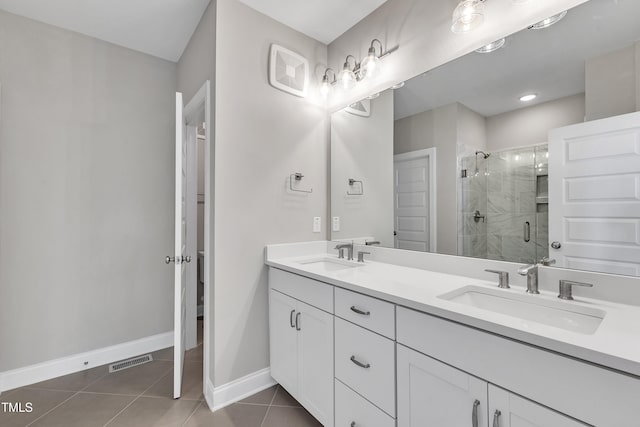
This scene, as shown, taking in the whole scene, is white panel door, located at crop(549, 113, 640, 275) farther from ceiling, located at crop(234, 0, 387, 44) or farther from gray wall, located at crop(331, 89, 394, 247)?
ceiling, located at crop(234, 0, 387, 44)

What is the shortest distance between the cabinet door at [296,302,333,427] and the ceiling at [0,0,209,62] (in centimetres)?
217

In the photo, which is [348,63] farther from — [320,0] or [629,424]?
[629,424]

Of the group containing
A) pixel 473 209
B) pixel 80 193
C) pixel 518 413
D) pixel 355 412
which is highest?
pixel 80 193

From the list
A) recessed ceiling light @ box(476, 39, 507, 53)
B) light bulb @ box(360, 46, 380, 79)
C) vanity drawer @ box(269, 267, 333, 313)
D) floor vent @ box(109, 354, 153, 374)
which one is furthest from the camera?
floor vent @ box(109, 354, 153, 374)

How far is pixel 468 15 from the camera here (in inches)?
53.4

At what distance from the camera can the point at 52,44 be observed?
2053mm

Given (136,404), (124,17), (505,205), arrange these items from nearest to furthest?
(505,205) < (136,404) < (124,17)

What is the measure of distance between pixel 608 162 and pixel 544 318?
64 centimetres

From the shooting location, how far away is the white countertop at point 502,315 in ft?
2.20

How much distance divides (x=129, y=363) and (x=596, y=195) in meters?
3.13

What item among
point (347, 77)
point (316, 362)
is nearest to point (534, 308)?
point (316, 362)

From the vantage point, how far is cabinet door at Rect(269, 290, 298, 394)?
1686 mm

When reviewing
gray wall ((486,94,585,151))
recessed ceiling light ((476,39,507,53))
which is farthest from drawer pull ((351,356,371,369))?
recessed ceiling light ((476,39,507,53))

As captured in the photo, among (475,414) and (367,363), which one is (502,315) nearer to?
(475,414)
